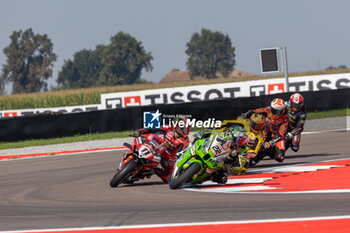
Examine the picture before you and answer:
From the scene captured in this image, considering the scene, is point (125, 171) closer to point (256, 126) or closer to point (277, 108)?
point (256, 126)

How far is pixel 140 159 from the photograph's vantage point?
11.2 meters

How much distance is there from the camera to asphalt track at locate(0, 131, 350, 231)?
7906mm

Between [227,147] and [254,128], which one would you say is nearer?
[227,147]

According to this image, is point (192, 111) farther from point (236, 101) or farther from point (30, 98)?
point (30, 98)

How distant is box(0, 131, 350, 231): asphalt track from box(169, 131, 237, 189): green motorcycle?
30 cm

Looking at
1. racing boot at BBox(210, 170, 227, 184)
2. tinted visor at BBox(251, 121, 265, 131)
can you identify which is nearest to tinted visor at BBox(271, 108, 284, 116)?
tinted visor at BBox(251, 121, 265, 131)

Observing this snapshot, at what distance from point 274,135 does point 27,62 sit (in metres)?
97.0

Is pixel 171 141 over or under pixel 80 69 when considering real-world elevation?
under

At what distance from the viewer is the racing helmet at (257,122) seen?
45.2 ft

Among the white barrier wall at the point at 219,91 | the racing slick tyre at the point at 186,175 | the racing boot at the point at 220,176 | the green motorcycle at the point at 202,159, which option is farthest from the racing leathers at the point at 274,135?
the white barrier wall at the point at 219,91

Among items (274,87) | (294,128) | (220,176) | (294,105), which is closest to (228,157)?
(220,176)

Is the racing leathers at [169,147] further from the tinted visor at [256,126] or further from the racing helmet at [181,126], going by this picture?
the tinted visor at [256,126]

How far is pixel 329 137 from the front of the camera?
20672 millimetres

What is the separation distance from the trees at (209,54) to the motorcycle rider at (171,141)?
110 metres
